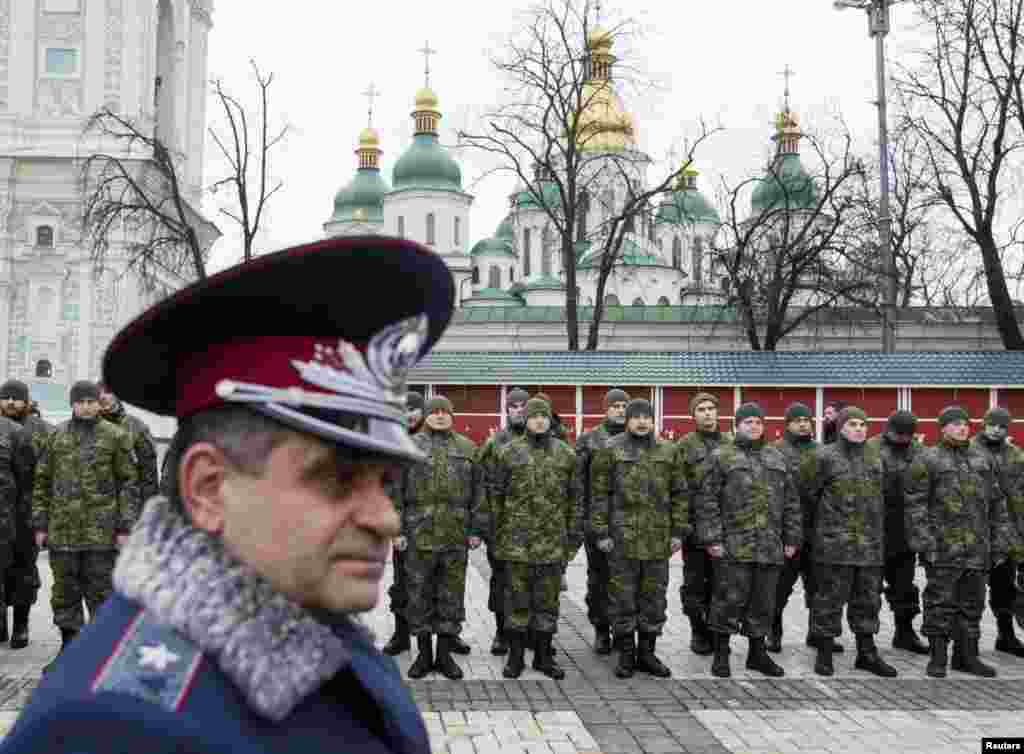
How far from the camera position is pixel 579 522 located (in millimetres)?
8312

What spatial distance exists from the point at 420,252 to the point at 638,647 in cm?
719

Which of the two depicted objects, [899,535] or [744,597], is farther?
[899,535]

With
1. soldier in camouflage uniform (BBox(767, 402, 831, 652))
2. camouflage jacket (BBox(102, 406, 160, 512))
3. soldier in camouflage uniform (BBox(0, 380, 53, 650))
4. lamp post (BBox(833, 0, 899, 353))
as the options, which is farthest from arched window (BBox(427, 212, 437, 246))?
camouflage jacket (BBox(102, 406, 160, 512))

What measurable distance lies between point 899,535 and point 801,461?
40.4 inches

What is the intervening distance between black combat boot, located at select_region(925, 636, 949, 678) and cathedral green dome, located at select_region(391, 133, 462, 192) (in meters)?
57.6

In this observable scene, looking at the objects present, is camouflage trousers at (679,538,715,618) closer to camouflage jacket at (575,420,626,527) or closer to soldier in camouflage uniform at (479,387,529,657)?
camouflage jacket at (575,420,626,527)

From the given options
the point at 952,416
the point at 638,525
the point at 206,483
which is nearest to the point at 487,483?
the point at 638,525

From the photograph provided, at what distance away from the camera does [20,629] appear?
8430 mm

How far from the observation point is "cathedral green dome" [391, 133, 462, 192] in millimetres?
63469

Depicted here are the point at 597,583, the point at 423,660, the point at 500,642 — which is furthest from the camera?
the point at 597,583

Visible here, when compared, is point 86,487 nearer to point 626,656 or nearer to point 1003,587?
point 626,656

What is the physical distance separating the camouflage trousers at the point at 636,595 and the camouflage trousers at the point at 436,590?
3.77 feet

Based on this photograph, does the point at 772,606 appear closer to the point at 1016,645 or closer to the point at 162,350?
the point at 1016,645

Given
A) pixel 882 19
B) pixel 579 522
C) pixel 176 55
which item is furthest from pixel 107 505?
pixel 176 55
